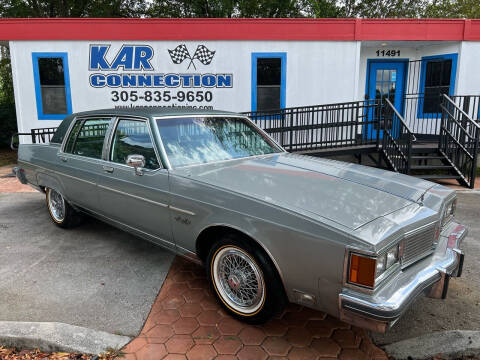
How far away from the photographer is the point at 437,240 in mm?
2832

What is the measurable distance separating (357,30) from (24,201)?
9.19m

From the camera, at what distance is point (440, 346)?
2641 millimetres

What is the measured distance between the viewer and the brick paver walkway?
2611mm

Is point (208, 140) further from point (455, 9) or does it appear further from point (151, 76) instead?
point (455, 9)

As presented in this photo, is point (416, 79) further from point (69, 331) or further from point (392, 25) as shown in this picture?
point (69, 331)

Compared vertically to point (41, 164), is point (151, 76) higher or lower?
higher

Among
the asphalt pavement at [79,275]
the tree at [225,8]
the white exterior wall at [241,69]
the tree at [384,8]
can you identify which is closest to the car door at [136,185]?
the asphalt pavement at [79,275]

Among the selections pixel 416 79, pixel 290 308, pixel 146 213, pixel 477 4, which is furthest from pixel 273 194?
pixel 477 4

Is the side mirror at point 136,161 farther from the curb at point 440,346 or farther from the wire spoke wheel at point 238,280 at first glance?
the curb at point 440,346

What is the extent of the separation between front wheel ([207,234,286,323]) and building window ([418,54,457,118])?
979 centimetres

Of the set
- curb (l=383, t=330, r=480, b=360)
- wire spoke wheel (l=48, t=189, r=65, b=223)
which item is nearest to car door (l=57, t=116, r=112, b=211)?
wire spoke wheel (l=48, t=189, r=65, b=223)

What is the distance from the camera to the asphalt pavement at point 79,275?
3.07 m

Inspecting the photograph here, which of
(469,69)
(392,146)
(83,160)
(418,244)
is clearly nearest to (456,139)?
(392,146)

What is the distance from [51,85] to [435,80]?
11.6 metres
